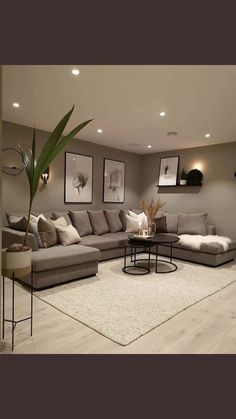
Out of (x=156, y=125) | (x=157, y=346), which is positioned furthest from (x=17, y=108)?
(x=157, y=346)

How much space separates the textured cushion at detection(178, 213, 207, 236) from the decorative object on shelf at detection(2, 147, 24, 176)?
345cm

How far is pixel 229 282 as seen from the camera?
3482 mm

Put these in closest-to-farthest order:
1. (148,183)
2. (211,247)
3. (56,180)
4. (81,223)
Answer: (211,247) → (81,223) → (56,180) → (148,183)

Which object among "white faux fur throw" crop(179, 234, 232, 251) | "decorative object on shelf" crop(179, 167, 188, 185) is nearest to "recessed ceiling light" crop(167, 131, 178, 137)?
"decorative object on shelf" crop(179, 167, 188, 185)

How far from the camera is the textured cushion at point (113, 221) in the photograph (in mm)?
5255

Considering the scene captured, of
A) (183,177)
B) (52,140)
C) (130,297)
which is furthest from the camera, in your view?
(183,177)

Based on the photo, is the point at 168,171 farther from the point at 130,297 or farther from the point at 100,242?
the point at 130,297

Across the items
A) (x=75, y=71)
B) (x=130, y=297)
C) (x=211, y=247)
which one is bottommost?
(x=130, y=297)

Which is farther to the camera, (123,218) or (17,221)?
(123,218)

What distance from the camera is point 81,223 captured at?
15.3 feet

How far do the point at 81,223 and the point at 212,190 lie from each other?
301 cm

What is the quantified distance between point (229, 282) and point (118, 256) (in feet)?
6.56

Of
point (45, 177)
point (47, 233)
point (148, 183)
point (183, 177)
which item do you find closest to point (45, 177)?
point (45, 177)
